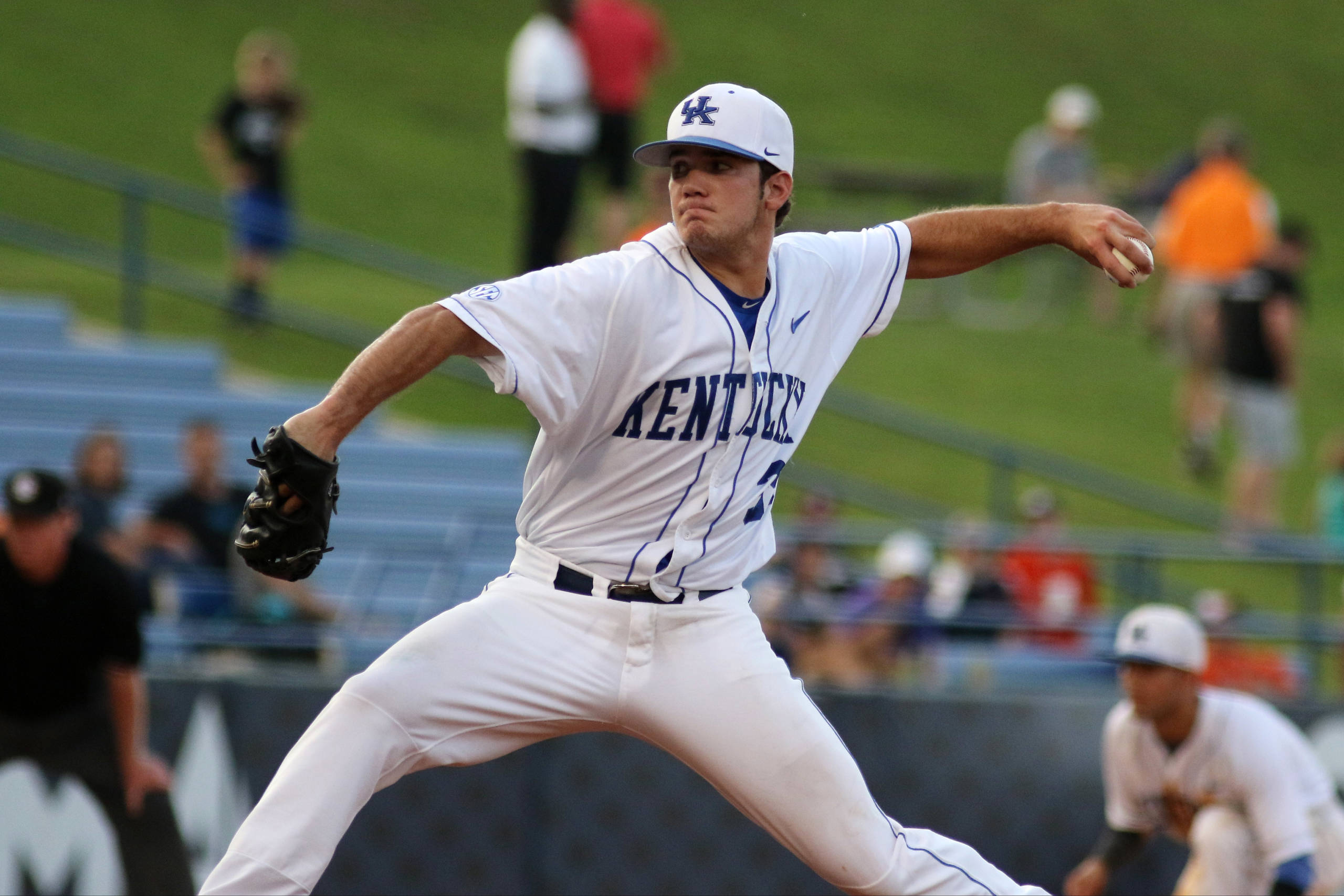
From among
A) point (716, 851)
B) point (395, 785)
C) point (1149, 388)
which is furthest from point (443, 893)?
point (1149, 388)

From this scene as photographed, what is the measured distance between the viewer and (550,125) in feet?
37.0

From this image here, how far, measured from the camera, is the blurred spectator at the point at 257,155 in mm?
12906

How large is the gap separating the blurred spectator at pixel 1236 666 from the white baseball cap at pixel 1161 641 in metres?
2.30

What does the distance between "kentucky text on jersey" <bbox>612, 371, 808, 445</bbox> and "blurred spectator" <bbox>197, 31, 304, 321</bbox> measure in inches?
340

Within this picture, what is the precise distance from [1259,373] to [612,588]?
32.9ft

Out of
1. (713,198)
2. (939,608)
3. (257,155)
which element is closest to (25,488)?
(713,198)

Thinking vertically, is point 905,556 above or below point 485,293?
below

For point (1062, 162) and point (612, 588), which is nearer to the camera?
point (612, 588)

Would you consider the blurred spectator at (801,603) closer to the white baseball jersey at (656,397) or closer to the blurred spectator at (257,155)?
the white baseball jersey at (656,397)

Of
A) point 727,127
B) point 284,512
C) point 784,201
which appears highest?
point 727,127

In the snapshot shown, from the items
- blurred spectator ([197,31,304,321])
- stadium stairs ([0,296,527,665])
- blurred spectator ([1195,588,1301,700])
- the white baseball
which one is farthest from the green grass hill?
the white baseball

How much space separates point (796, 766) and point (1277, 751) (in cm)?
318

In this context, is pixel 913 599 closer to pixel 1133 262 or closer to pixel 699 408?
pixel 1133 262

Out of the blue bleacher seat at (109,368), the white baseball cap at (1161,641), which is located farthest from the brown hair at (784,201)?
the blue bleacher seat at (109,368)
